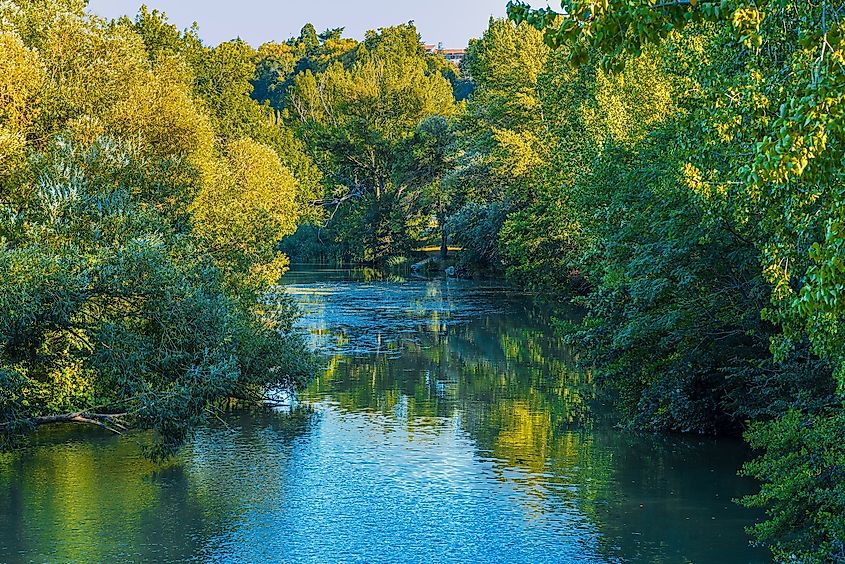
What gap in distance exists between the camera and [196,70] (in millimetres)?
58875

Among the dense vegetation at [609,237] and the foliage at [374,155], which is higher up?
the foliage at [374,155]

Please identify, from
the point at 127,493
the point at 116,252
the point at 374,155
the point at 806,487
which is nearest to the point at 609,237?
the point at 806,487

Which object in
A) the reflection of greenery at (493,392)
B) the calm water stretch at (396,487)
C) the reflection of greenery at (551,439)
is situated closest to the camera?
the calm water stretch at (396,487)

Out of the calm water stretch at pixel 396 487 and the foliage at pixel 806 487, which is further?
the calm water stretch at pixel 396 487

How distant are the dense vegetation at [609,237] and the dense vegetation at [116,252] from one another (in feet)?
0.20

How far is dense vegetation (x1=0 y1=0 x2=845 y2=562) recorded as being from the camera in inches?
311

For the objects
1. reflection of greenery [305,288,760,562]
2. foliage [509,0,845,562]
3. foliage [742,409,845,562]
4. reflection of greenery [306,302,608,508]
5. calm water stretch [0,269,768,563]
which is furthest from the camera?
reflection of greenery [306,302,608,508]

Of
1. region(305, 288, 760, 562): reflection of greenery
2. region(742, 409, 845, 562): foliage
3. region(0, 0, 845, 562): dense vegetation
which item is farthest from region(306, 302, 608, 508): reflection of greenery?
region(742, 409, 845, 562): foliage

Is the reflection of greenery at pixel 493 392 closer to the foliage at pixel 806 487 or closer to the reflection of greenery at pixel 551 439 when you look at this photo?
the reflection of greenery at pixel 551 439

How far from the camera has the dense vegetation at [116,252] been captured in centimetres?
1900

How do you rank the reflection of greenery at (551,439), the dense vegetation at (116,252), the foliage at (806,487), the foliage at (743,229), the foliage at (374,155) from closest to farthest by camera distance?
the foliage at (743,229)
the foliage at (806,487)
the dense vegetation at (116,252)
the reflection of greenery at (551,439)
the foliage at (374,155)

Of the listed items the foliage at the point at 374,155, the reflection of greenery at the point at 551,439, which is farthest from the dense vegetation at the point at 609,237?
the foliage at the point at 374,155

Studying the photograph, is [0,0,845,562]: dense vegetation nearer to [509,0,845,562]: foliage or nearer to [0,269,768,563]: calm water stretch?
[509,0,845,562]: foliage

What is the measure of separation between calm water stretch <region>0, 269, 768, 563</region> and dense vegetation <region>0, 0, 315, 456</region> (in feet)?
4.76
